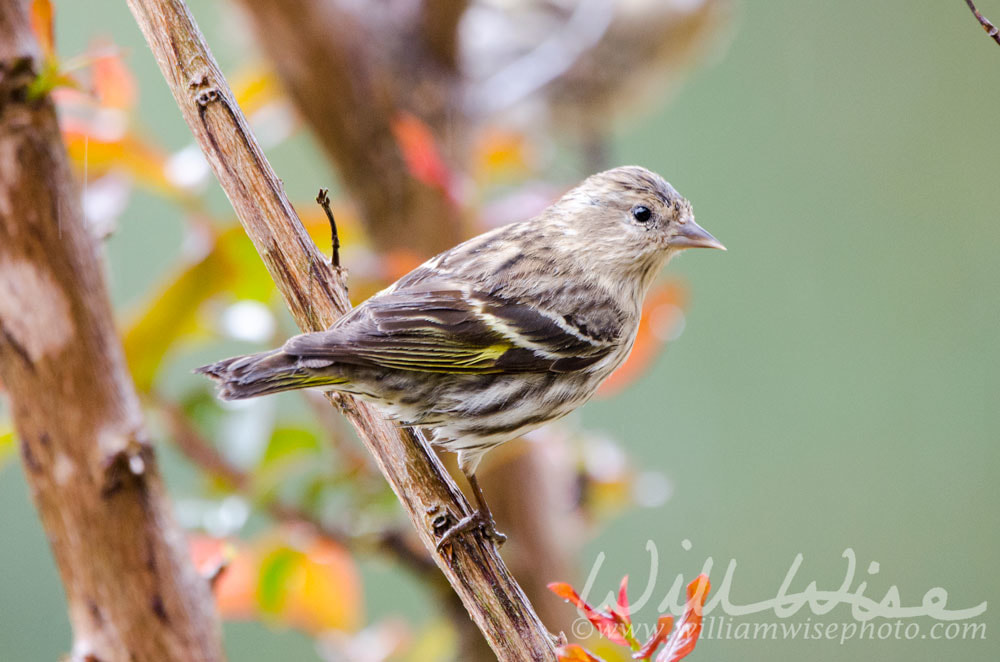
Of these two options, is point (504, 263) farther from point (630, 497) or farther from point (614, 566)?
point (614, 566)

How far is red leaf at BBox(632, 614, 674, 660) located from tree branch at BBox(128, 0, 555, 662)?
18 centimetres

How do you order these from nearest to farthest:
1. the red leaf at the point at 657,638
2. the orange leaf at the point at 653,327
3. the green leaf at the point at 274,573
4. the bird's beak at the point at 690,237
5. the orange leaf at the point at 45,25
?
the red leaf at the point at 657,638, the orange leaf at the point at 45,25, the bird's beak at the point at 690,237, the green leaf at the point at 274,573, the orange leaf at the point at 653,327

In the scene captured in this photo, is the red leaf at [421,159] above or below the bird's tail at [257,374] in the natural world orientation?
above

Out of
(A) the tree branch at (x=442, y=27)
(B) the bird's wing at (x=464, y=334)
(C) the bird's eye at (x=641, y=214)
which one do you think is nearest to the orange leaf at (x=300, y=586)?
(B) the bird's wing at (x=464, y=334)

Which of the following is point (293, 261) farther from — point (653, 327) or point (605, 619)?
point (653, 327)

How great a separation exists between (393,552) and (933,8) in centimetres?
395

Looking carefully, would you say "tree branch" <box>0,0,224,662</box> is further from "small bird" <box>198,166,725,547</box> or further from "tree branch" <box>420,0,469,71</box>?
"tree branch" <box>420,0,469,71</box>

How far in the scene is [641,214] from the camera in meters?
1.54

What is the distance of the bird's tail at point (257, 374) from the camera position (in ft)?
3.52

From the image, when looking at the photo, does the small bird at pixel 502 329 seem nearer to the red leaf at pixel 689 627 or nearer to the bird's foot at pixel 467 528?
the bird's foot at pixel 467 528

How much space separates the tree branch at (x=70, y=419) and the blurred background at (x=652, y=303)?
367 mm

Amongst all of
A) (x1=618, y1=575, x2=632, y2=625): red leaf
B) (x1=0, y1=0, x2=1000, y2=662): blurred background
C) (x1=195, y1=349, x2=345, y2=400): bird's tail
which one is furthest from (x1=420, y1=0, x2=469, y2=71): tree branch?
(x1=618, y1=575, x2=632, y2=625): red leaf

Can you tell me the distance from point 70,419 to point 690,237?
2.86 ft

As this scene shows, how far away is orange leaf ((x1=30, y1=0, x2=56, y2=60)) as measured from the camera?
1.15 metres
